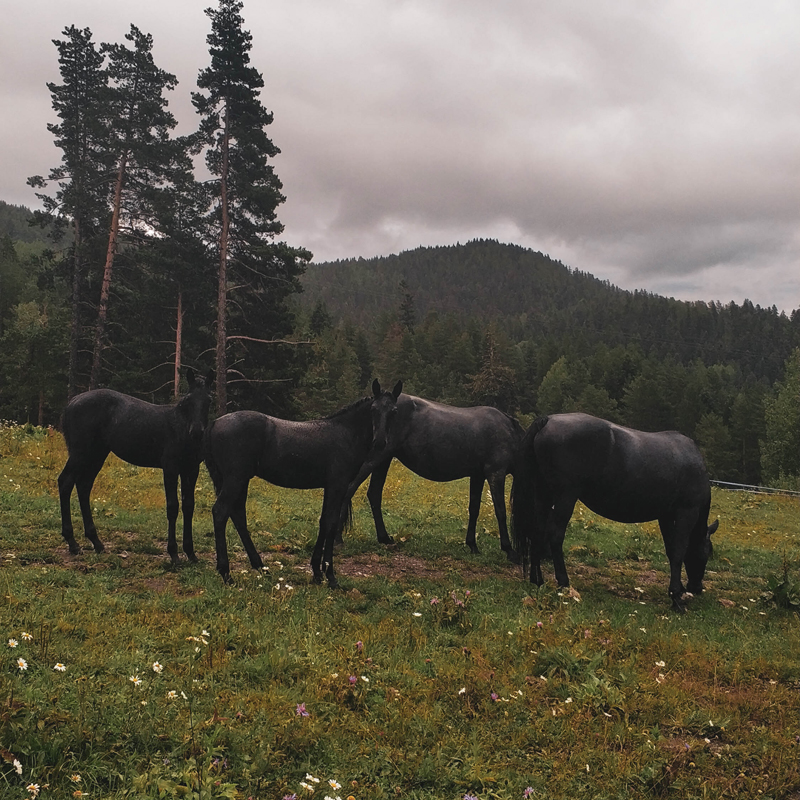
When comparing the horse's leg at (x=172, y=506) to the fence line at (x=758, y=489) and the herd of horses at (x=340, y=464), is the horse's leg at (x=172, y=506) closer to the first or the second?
the herd of horses at (x=340, y=464)

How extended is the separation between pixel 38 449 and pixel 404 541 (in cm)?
1324

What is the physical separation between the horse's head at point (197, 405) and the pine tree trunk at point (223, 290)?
58.3ft

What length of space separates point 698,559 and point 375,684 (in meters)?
6.84

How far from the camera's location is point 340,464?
27.3ft

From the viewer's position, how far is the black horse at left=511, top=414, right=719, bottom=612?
848 cm

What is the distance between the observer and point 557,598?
8.05m

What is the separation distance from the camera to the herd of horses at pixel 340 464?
26.6 feet

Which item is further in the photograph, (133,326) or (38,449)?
(133,326)

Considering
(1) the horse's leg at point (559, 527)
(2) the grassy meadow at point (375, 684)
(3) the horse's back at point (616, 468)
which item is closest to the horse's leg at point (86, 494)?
(2) the grassy meadow at point (375, 684)

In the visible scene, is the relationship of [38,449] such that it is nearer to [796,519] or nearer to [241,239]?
[241,239]

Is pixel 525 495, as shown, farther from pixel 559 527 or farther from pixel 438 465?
pixel 438 465

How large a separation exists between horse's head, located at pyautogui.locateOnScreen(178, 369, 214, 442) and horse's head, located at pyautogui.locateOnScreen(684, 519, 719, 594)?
8490mm

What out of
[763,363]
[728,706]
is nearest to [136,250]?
[728,706]

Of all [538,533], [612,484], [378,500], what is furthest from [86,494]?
[612,484]
